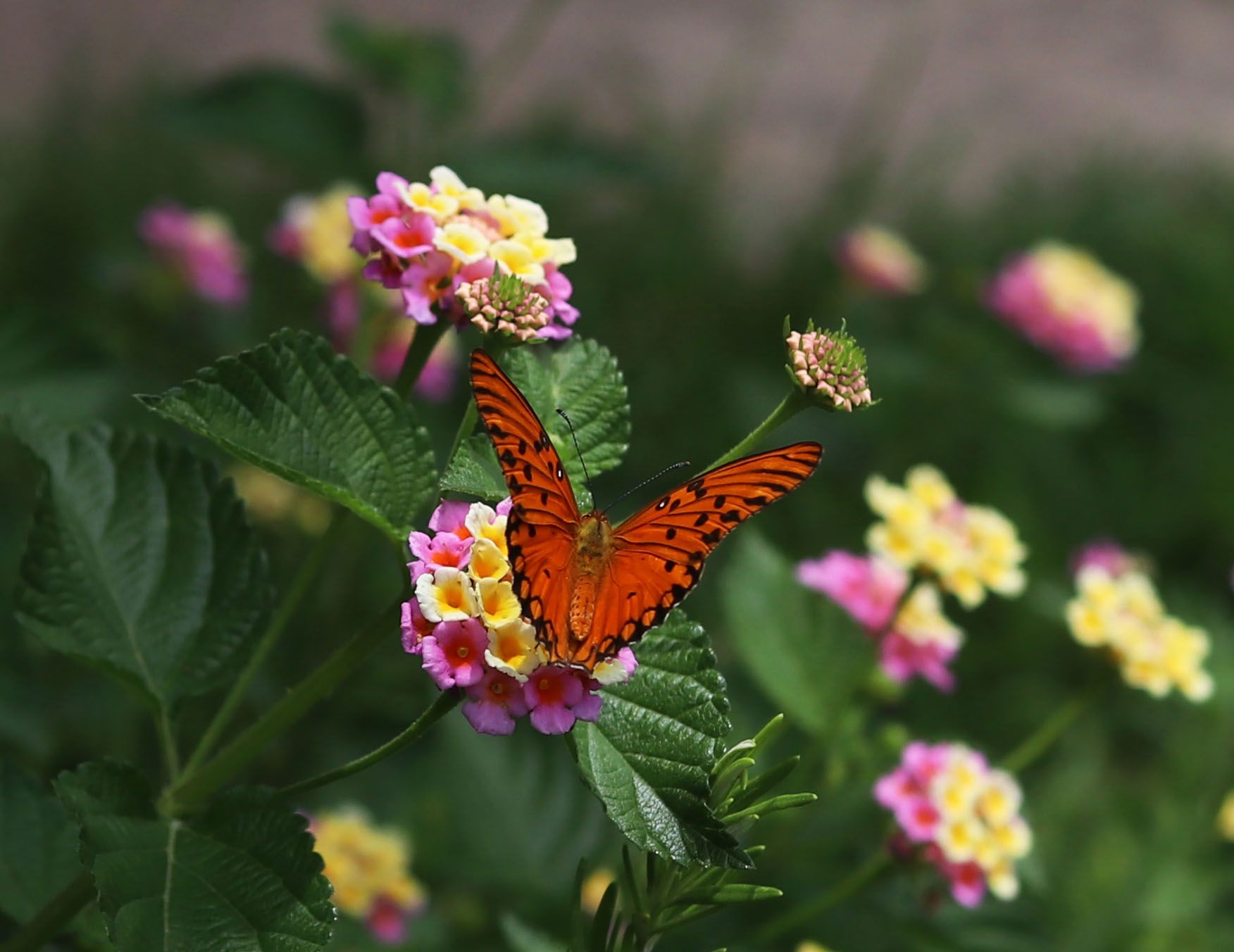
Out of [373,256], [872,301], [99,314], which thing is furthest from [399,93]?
[373,256]

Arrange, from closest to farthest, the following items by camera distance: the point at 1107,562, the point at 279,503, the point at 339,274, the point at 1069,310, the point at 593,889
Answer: the point at 593,889
the point at 339,274
the point at 279,503
the point at 1107,562
the point at 1069,310

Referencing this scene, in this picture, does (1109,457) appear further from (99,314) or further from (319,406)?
(319,406)

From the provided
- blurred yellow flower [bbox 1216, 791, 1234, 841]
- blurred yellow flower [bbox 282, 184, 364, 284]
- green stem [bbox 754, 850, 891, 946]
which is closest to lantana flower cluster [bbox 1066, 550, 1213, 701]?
green stem [bbox 754, 850, 891, 946]

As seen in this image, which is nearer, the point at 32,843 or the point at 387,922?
the point at 32,843

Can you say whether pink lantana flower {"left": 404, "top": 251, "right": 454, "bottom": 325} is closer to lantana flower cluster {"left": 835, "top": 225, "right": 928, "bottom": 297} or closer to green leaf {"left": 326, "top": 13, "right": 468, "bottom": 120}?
green leaf {"left": 326, "top": 13, "right": 468, "bottom": 120}

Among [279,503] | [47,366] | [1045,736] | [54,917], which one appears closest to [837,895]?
[1045,736]

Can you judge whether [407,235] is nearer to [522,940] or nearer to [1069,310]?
[522,940]

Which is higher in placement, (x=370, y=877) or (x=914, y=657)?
(x=914, y=657)
